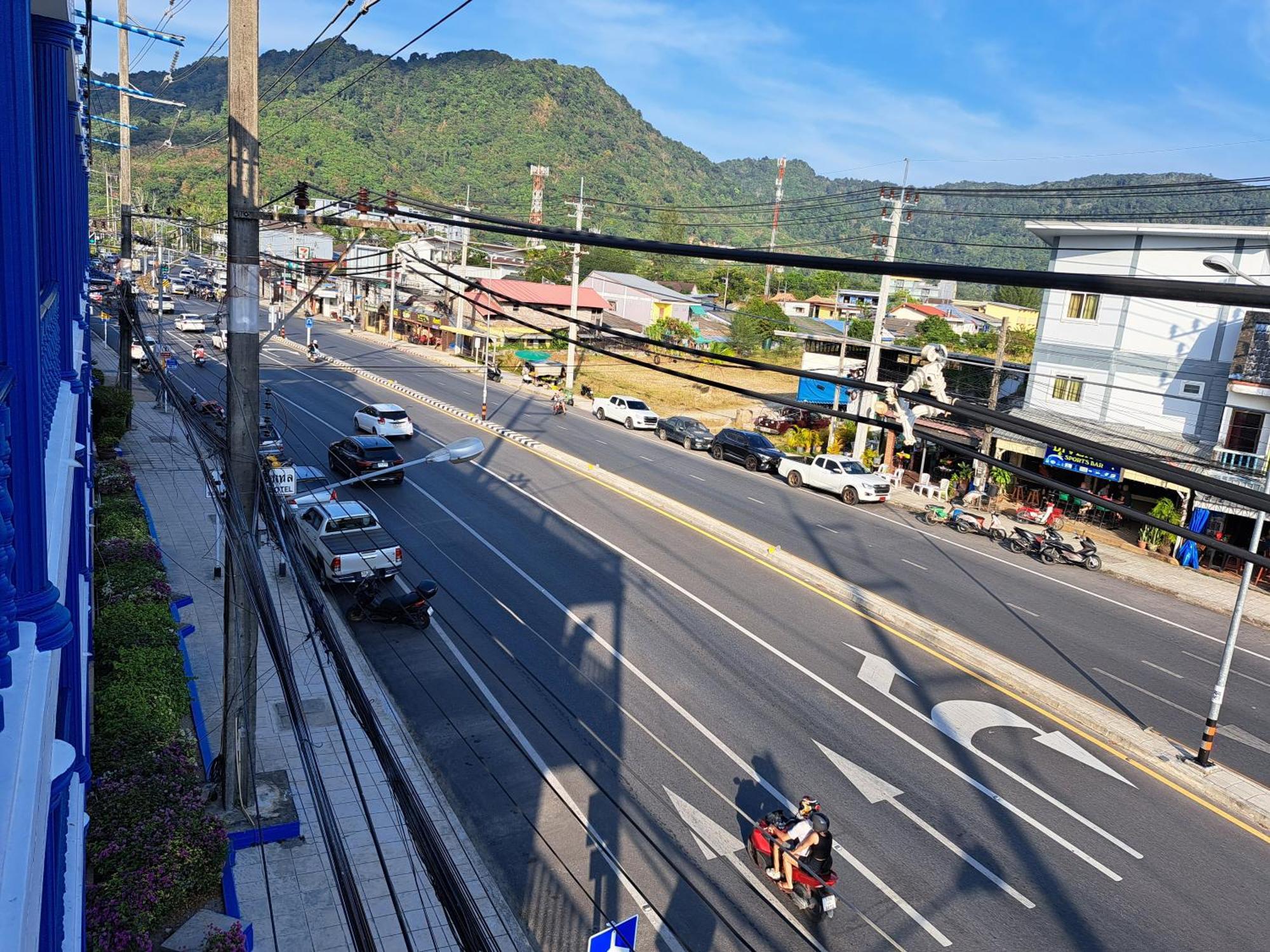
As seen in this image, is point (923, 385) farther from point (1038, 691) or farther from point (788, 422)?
point (788, 422)

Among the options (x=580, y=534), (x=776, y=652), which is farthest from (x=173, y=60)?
(x=776, y=652)

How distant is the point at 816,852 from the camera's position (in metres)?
10.1

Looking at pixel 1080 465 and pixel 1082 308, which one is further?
pixel 1082 308

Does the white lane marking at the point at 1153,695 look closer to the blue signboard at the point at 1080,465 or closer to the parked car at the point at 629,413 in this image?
the blue signboard at the point at 1080,465

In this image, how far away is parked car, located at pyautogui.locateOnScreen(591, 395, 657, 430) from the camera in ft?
141

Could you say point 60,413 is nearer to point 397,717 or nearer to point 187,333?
point 397,717

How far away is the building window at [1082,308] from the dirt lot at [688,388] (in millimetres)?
18791

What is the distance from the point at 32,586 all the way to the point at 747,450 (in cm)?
3367

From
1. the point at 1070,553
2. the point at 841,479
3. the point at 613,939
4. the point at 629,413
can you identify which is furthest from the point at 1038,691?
the point at 629,413

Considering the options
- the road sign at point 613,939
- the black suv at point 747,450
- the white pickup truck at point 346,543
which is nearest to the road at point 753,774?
the white pickup truck at point 346,543

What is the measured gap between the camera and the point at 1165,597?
23.8 meters

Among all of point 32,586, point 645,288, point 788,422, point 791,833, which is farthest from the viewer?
point 645,288

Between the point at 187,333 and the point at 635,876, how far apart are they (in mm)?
59773

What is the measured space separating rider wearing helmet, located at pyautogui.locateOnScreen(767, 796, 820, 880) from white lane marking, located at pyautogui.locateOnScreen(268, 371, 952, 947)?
122 centimetres
